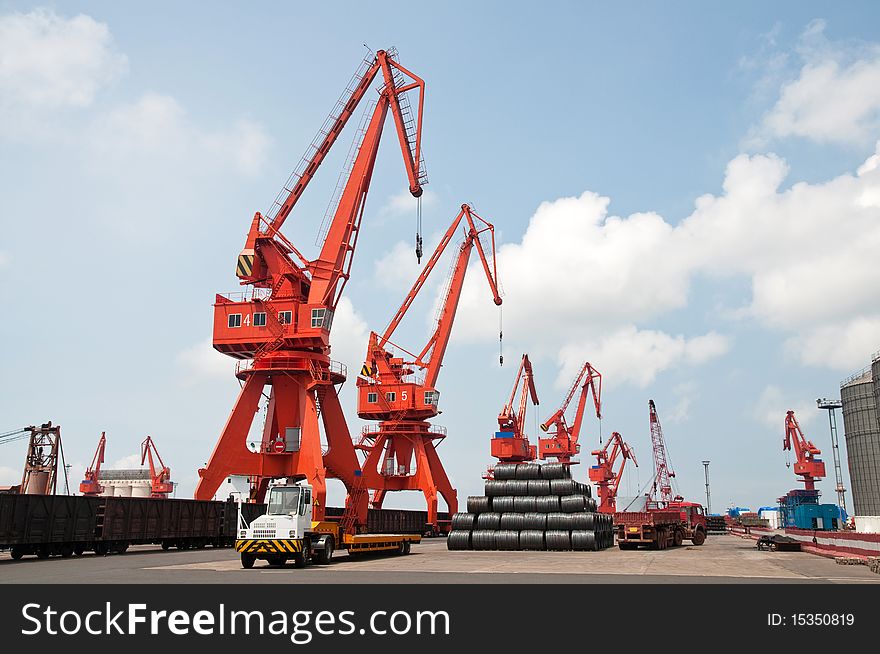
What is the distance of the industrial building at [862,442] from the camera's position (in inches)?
3305

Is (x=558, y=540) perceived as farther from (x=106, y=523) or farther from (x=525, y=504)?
(x=106, y=523)

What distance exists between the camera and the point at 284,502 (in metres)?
24.8

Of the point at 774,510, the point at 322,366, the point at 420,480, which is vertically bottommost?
the point at 774,510

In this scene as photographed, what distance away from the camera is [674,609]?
1114 centimetres

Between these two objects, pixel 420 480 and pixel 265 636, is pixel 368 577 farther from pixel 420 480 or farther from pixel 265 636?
pixel 420 480

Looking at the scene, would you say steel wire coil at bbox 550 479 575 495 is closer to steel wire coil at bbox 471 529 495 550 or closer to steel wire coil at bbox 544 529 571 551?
steel wire coil at bbox 544 529 571 551

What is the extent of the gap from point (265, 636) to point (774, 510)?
12631cm

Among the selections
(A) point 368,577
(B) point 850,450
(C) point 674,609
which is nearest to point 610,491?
(B) point 850,450

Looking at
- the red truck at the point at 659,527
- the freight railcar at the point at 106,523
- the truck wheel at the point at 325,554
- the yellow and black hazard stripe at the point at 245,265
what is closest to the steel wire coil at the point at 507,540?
the red truck at the point at 659,527

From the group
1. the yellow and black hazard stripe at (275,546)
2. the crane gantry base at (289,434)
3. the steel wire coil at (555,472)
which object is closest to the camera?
the yellow and black hazard stripe at (275,546)

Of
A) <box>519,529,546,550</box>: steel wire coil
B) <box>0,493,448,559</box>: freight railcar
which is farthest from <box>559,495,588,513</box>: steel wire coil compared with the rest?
<box>0,493,448,559</box>: freight railcar

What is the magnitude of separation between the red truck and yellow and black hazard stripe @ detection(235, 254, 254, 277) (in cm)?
2633

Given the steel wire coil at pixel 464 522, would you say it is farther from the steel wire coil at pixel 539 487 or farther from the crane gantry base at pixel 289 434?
the crane gantry base at pixel 289 434

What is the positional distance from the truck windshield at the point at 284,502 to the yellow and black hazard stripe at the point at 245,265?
21.5m
